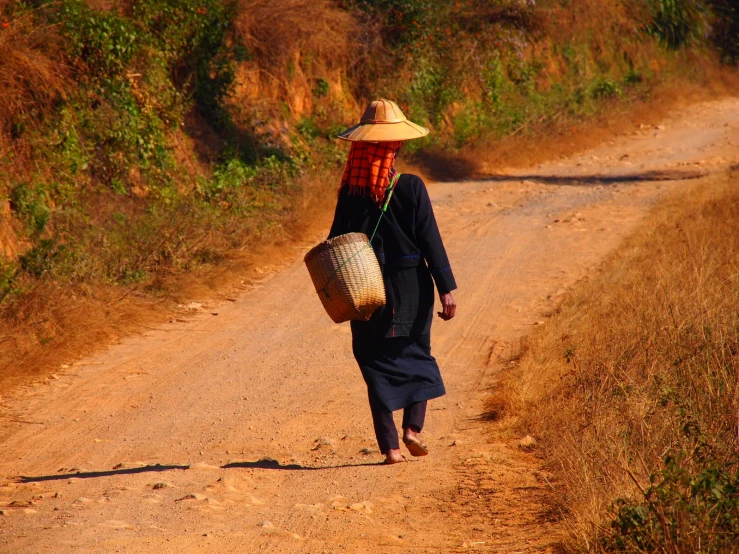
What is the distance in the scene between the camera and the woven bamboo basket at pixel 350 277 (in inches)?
177

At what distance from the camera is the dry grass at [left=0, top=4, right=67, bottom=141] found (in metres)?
9.05

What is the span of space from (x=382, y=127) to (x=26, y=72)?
591 cm

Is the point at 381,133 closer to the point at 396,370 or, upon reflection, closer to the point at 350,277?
the point at 350,277

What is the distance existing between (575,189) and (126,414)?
10008 millimetres

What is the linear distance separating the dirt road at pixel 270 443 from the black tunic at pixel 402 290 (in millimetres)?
452

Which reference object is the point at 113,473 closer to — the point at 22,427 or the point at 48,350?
the point at 22,427

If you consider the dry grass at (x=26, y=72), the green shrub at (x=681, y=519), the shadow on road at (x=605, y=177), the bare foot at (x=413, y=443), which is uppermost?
the dry grass at (x=26, y=72)

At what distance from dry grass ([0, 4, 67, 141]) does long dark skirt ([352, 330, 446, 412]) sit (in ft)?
19.4

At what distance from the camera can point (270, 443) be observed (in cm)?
531

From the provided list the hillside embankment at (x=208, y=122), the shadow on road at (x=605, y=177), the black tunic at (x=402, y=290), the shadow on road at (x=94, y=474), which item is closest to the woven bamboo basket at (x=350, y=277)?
the black tunic at (x=402, y=290)

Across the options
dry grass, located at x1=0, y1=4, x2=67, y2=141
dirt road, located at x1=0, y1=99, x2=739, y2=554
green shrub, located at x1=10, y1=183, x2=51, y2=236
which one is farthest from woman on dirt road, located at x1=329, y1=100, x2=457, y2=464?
dry grass, located at x1=0, y1=4, x2=67, y2=141

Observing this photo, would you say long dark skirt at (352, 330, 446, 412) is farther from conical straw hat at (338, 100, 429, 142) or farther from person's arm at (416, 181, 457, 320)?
conical straw hat at (338, 100, 429, 142)

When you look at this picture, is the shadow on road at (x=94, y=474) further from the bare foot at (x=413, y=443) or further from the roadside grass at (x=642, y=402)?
the roadside grass at (x=642, y=402)

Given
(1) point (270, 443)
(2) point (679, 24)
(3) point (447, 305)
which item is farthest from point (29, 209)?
(2) point (679, 24)
